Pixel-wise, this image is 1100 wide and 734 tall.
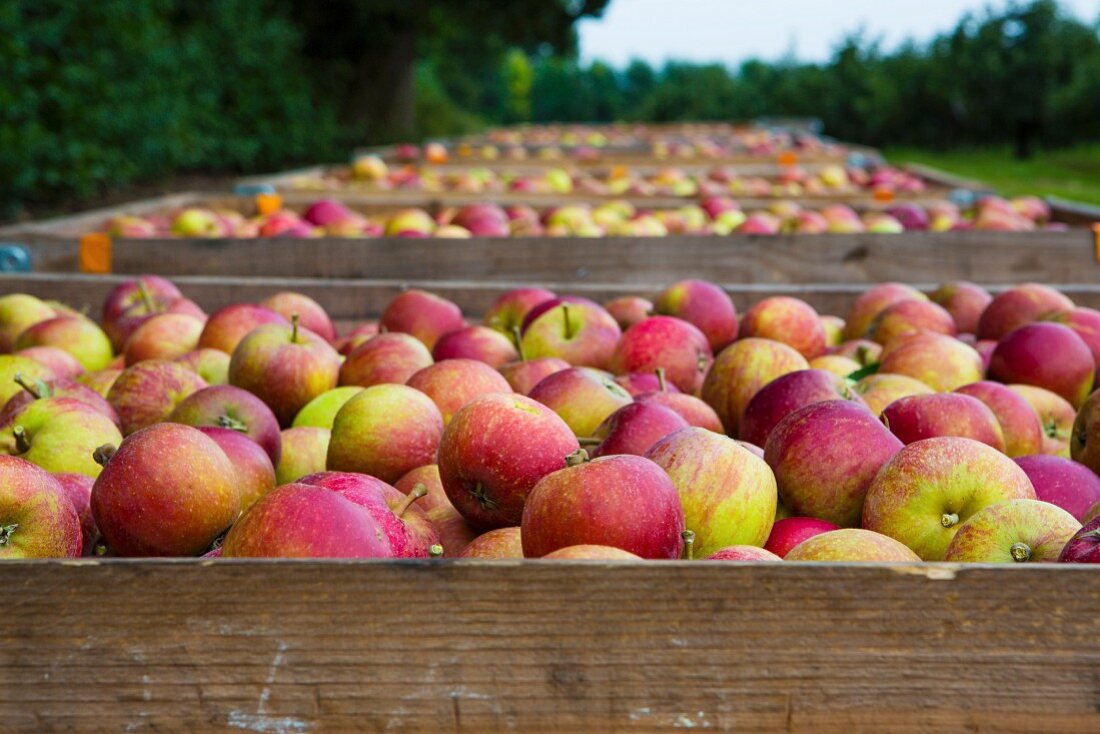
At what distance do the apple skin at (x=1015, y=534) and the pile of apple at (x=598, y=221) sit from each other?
10.9 feet

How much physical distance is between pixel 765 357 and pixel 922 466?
0.85 metres

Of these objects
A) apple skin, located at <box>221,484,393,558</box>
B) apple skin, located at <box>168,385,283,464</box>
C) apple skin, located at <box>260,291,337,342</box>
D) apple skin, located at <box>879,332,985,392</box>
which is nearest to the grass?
apple skin, located at <box>879,332,985,392</box>

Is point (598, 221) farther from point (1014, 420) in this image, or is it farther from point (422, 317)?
point (1014, 420)

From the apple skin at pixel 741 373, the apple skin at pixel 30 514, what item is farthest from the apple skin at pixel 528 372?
the apple skin at pixel 30 514

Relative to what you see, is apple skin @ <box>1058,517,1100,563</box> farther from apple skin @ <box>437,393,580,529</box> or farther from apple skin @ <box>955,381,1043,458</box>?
apple skin @ <box>955,381,1043,458</box>

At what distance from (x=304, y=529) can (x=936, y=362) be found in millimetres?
1782

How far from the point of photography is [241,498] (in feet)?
6.31

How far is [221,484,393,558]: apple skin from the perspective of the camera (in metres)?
1.45

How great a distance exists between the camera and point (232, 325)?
3.02 metres

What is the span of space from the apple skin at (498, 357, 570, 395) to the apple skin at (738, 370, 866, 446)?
463mm

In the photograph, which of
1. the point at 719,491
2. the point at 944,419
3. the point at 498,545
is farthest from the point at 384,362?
the point at 944,419

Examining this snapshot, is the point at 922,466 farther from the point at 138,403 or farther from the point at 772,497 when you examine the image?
the point at 138,403

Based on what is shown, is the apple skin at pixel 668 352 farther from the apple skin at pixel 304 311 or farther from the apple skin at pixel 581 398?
the apple skin at pixel 304 311

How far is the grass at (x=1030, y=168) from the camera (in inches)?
661
